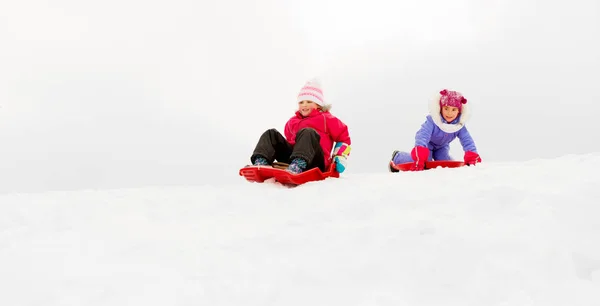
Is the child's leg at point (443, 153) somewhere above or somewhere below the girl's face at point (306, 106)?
below

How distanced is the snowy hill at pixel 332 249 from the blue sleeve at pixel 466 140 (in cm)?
189

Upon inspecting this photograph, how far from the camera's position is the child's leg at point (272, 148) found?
140 inches

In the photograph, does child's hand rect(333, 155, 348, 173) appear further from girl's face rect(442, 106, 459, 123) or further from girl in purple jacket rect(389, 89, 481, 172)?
girl's face rect(442, 106, 459, 123)

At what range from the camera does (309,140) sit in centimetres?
349

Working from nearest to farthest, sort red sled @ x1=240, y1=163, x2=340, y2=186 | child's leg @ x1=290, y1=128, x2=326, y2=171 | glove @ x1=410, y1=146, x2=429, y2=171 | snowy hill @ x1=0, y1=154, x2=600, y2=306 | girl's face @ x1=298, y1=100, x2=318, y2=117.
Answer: snowy hill @ x1=0, y1=154, x2=600, y2=306 → red sled @ x1=240, y1=163, x2=340, y2=186 → child's leg @ x1=290, y1=128, x2=326, y2=171 → girl's face @ x1=298, y1=100, x2=318, y2=117 → glove @ x1=410, y1=146, x2=429, y2=171

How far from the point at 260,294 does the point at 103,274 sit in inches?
20.4

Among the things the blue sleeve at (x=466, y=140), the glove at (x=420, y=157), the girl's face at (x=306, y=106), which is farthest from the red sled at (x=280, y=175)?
the blue sleeve at (x=466, y=140)

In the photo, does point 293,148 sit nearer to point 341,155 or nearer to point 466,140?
point 341,155

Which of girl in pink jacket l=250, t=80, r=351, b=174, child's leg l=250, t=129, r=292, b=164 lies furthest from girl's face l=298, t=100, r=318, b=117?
child's leg l=250, t=129, r=292, b=164

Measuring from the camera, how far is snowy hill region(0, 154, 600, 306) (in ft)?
4.44

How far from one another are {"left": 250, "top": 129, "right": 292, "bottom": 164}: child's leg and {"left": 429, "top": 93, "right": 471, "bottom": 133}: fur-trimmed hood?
1470mm

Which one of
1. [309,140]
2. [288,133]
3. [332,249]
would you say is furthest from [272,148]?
[332,249]

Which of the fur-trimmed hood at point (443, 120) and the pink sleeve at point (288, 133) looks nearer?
the pink sleeve at point (288, 133)

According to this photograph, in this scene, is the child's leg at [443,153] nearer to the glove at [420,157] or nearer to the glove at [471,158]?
the glove at [471,158]
